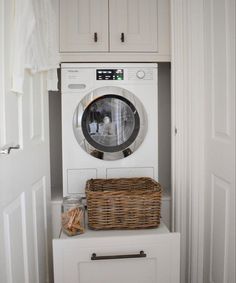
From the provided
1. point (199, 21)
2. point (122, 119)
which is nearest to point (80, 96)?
point (122, 119)

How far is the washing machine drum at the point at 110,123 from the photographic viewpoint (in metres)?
1.94

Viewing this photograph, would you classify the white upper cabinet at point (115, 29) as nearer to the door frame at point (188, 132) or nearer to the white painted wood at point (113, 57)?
the white painted wood at point (113, 57)

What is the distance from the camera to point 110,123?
1.96m

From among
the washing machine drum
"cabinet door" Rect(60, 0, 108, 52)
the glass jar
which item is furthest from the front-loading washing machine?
the glass jar

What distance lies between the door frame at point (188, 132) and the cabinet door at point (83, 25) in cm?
44

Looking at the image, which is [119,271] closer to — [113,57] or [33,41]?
[33,41]

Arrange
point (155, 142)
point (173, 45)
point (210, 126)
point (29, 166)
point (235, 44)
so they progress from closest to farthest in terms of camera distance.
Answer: point (235, 44) → point (29, 166) → point (210, 126) → point (173, 45) → point (155, 142)

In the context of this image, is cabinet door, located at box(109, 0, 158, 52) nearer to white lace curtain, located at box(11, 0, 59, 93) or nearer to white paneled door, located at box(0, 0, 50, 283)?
white lace curtain, located at box(11, 0, 59, 93)

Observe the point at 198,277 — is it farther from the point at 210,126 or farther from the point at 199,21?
the point at 199,21

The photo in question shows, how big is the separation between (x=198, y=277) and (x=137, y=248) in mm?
536

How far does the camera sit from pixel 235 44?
1279mm

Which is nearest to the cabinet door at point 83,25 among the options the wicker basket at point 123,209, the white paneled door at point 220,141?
the white paneled door at point 220,141

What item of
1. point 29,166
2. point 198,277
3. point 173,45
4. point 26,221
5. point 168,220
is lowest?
point 198,277

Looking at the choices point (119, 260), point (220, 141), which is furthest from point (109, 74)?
point (119, 260)
